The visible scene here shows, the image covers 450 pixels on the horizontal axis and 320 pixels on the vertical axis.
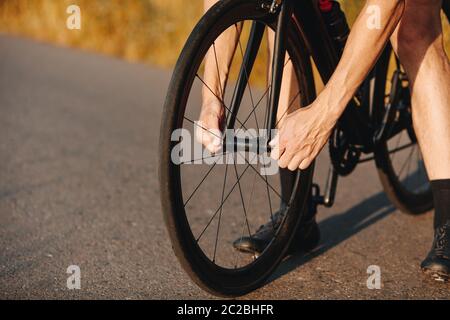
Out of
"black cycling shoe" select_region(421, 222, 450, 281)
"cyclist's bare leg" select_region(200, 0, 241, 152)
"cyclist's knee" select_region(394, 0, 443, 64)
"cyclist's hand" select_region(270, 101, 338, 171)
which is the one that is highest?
"cyclist's knee" select_region(394, 0, 443, 64)

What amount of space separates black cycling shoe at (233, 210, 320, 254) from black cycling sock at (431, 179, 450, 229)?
0.49 meters

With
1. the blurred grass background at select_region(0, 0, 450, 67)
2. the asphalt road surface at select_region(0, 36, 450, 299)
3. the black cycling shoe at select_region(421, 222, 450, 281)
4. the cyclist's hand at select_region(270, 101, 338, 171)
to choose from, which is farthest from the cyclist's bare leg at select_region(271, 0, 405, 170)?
the blurred grass background at select_region(0, 0, 450, 67)

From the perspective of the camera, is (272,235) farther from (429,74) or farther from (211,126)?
(429,74)

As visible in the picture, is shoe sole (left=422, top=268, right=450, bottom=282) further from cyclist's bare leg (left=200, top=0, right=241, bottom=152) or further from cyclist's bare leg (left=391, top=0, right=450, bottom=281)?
cyclist's bare leg (left=200, top=0, right=241, bottom=152)

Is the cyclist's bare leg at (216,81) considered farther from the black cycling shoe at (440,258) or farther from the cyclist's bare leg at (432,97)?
the black cycling shoe at (440,258)

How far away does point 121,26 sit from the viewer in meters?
9.38

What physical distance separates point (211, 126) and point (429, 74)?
2.88ft

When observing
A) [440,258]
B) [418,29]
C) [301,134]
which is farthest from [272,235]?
[418,29]

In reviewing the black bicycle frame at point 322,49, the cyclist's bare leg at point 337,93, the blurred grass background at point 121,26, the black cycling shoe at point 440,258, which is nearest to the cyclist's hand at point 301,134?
the cyclist's bare leg at point 337,93

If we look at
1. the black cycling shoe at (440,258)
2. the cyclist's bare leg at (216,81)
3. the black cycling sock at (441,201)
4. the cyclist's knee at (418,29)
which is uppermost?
the cyclist's knee at (418,29)

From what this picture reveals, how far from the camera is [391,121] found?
11.9ft

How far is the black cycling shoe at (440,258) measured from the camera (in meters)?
3.17

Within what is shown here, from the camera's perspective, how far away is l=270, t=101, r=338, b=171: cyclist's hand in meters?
2.90

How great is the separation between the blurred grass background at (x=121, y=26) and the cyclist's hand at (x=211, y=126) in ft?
18.3
